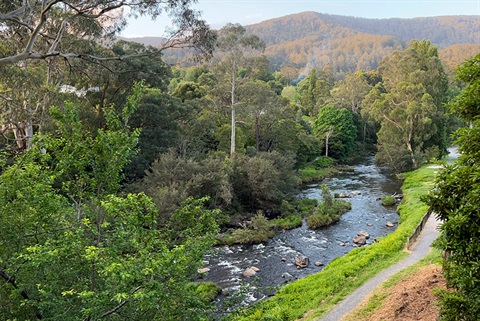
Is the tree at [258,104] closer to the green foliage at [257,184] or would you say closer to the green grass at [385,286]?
the green foliage at [257,184]

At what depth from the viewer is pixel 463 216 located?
19.3 feet

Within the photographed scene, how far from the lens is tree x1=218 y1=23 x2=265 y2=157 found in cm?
3362

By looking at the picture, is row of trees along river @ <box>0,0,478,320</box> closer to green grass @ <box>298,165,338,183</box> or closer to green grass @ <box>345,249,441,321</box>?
green grass @ <box>298,165,338,183</box>

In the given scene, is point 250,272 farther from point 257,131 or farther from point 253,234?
point 257,131

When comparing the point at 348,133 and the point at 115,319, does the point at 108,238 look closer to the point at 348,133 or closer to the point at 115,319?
the point at 115,319

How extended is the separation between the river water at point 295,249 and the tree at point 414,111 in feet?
29.7

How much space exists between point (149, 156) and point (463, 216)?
25.4 metres

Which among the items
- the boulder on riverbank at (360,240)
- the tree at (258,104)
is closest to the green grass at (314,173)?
the tree at (258,104)

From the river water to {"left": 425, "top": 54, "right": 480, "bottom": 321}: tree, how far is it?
23.0 ft

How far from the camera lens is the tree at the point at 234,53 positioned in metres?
33.6

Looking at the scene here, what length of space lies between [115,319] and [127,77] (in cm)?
2573

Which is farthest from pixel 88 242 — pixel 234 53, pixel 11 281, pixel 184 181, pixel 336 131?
pixel 336 131

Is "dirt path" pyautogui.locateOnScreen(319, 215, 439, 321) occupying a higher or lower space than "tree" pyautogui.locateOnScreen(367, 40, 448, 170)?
lower

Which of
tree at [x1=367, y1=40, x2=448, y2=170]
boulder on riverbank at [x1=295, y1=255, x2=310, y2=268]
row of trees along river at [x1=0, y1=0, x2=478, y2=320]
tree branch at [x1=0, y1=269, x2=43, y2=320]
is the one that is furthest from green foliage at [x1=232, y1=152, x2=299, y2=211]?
tree branch at [x1=0, y1=269, x2=43, y2=320]
